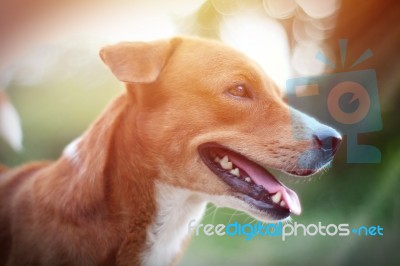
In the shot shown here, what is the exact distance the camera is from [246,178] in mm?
2629

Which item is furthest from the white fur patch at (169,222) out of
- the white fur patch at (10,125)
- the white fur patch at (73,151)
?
the white fur patch at (10,125)

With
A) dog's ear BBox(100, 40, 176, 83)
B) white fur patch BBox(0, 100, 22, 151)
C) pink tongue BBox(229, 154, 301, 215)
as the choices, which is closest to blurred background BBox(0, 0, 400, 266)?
white fur patch BBox(0, 100, 22, 151)

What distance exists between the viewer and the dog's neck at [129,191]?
8.57 feet

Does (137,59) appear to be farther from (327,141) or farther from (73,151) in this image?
(327,141)

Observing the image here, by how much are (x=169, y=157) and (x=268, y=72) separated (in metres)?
0.73

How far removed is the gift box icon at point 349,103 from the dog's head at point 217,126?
0.22 m

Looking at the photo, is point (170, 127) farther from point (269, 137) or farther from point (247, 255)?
point (247, 255)

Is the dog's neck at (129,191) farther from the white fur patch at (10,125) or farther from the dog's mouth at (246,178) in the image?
the white fur patch at (10,125)

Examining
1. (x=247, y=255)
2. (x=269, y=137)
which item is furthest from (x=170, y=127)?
(x=247, y=255)

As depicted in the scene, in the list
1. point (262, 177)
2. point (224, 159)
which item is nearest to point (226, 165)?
point (224, 159)

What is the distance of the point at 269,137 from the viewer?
2510mm

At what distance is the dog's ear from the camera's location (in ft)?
8.26

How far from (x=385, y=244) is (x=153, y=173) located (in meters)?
1.34

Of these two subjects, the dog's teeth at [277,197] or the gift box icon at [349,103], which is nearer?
the dog's teeth at [277,197]
